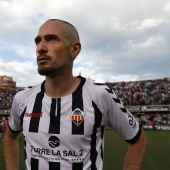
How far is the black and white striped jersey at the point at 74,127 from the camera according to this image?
89.7 inches

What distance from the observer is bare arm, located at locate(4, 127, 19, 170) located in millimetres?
2643

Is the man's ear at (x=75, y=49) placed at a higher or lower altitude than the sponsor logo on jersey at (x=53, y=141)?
→ higher

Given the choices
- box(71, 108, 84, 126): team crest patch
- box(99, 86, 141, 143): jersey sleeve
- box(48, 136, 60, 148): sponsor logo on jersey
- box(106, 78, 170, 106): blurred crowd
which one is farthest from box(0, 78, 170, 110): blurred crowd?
box(48, 136, 60, 148): sponsor logo on jersey

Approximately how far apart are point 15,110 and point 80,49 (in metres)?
0.87

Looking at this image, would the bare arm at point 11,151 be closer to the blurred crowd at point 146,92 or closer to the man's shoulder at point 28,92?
the man's shoulder at point 28,92

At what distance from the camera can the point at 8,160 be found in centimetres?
265

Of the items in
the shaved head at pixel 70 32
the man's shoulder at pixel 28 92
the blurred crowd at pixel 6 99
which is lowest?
the man's shoulder at pixel 28 92

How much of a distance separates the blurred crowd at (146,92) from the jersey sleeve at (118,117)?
1312 inches

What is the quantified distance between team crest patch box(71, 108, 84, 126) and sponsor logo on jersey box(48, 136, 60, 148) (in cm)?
21

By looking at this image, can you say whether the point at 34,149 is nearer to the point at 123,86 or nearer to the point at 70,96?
the point at 70,96

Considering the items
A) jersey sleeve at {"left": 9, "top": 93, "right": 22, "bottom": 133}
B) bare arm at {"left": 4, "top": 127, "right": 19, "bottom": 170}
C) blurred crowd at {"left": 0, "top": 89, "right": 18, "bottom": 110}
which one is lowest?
bare arm at {"left": 4, "top": 127, "right": 19, "bottom": 170}

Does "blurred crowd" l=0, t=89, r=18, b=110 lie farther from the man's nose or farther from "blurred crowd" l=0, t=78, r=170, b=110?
the man's nose

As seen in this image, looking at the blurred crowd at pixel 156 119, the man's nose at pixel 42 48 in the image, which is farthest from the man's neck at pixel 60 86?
the blurred crowd at pixel 156 119

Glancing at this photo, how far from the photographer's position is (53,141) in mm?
2314
